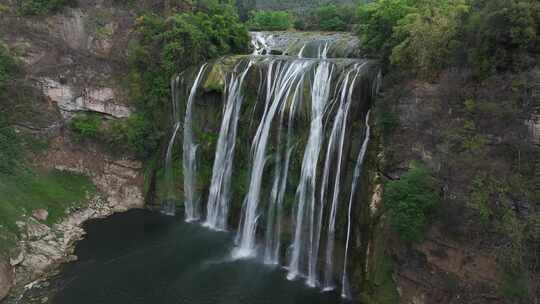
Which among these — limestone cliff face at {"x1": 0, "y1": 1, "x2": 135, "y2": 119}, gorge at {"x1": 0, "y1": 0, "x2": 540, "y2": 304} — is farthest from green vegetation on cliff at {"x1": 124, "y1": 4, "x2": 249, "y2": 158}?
limestone cliff face at {"x1": 0, "y1": 1, "x2": 135, "y2": 119}

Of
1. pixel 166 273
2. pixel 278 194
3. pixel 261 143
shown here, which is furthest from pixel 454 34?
pixel 166 273

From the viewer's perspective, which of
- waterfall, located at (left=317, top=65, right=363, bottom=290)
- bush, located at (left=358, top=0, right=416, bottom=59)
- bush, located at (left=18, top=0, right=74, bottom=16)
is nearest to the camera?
waterfall, located at (left=317, top=65, right=363, bottom=290)

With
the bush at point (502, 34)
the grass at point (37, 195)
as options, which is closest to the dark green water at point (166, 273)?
the grass at point (37, 195)

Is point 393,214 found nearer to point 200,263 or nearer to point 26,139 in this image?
point 200,263

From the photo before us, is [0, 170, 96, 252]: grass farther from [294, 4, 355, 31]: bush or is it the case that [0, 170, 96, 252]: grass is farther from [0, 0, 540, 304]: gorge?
[294, 4, 355, 31]: bush

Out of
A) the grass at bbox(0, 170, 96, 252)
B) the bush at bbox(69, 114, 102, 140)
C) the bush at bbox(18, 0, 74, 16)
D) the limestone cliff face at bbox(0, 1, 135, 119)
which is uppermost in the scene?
the bush at bbox(18, 0, 74, 16)

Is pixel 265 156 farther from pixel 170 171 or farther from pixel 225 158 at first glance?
pixel 170 171
